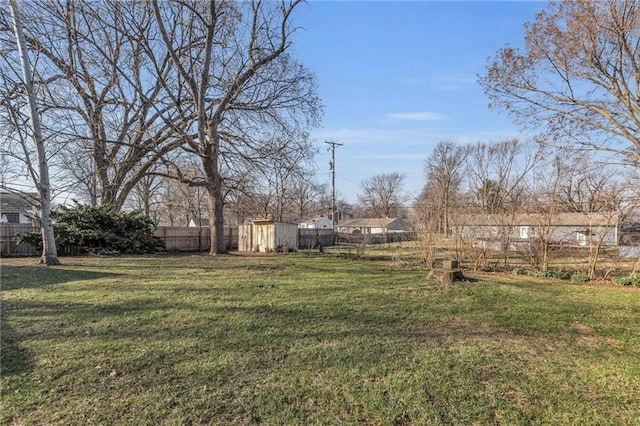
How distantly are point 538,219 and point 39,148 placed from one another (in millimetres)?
13757

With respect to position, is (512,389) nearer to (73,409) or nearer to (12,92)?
(73,409)

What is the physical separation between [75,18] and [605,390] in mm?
16350

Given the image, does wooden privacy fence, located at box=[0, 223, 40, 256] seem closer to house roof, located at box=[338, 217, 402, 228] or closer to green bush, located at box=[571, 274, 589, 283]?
green bush, located at box=[571, 274, 589, 283]

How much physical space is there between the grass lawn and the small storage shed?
10720 millimetres

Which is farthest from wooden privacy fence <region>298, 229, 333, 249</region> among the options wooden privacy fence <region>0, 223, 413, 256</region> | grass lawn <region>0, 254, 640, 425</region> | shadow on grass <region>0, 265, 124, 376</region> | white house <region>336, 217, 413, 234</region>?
white house <region>336, 217, 413, 234</region>

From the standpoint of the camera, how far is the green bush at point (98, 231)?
1281cm

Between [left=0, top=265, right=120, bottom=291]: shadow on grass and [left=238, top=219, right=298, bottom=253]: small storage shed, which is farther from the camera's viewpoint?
[left=238, top=219, right=298, bottom=253]: small storage shed

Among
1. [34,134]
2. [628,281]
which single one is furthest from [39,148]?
[628,281]

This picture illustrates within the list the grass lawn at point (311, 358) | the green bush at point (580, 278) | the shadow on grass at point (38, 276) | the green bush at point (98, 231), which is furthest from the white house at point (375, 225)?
the grass lawn at point (311, 358)

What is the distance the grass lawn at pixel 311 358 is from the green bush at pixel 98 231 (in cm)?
767

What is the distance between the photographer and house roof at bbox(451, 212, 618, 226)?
8.77m

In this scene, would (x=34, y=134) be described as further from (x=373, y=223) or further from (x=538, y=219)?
(x=373, y=223)

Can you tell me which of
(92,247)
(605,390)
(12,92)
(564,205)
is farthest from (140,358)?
(92,247)

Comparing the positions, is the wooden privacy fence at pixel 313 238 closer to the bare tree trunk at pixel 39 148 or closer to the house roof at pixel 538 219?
the house roof at pixel 538 219
